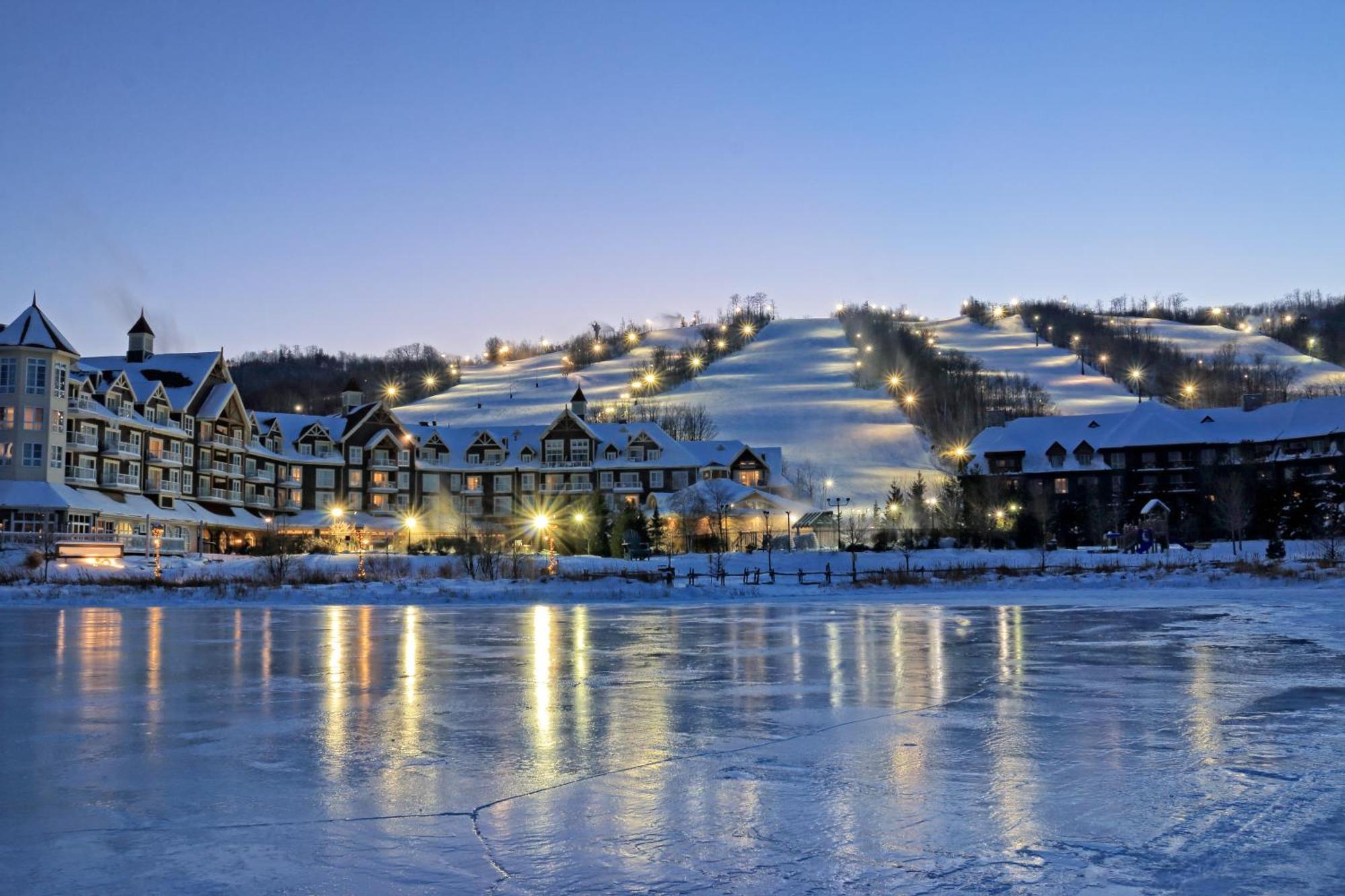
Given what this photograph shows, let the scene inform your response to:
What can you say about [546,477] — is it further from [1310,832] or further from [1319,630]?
[1310,832]

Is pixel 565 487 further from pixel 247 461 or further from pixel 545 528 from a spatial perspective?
pixel 247 461

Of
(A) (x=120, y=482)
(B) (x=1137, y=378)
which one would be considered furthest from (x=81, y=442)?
(B) (x=1137, y=378)

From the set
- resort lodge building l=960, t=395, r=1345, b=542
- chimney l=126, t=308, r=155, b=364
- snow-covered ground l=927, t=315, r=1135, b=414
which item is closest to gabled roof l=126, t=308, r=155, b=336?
chimney l=126, t=308, r=155, b=364

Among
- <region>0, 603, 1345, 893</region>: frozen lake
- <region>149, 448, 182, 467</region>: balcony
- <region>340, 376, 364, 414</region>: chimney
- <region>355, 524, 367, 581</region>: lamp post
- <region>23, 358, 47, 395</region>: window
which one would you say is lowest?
<region>0, 603, 1345, 893</region>: frozen lake

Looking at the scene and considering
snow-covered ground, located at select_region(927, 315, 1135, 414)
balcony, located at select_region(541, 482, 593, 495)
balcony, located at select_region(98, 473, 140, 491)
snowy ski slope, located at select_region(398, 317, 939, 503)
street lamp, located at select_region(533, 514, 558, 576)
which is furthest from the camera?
snow-covered ground, located at select_region(927, 315, 1135, 414)

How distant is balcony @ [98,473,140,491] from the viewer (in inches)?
2761

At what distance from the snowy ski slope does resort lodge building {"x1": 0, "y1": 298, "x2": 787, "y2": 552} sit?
13935mm

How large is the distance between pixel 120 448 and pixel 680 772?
71172 millimetres

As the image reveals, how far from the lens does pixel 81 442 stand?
223ft

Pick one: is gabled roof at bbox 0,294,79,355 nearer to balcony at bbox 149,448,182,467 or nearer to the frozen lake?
balcony at bbox 149,448,182,467

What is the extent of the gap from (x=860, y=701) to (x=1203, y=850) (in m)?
6.35

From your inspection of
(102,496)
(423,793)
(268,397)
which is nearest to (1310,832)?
(423,793)

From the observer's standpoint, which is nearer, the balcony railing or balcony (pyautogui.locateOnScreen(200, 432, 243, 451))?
the balcony railing

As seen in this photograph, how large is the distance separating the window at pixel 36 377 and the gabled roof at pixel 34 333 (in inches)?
37.8
